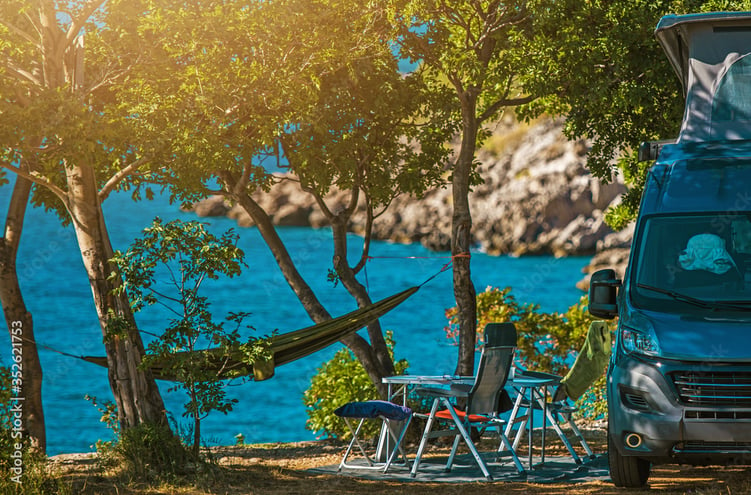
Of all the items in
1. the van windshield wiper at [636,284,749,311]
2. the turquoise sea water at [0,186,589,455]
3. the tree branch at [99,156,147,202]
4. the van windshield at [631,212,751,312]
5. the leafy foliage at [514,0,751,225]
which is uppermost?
the leafy foliage at [514,0,751,225]

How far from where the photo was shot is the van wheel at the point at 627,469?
5.68 m

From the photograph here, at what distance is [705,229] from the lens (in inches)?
218

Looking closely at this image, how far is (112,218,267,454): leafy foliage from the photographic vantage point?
22.2 ft

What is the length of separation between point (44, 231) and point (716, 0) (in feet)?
221

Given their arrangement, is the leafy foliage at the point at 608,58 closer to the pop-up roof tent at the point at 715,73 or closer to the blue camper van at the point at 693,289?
the pop-up roof tent at the point at 715,73

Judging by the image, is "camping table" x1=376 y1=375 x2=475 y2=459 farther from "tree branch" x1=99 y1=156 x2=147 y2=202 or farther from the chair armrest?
"tree branch" x1=99 y1=156 x2=147 y2=202

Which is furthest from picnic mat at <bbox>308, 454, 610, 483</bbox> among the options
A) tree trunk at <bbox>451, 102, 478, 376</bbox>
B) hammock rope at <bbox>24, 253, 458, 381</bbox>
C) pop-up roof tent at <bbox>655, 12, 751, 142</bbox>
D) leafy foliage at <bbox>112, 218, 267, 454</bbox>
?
pop-up roof tent at <bbox>655, 12, 751, 142</bbox>

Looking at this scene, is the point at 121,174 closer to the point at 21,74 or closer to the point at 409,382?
the point at 21,74

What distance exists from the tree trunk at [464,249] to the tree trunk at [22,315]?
4118 mm

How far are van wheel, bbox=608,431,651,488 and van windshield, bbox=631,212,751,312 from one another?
1.02m

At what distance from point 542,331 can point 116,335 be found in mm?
6055

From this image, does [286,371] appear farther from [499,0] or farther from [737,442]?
[737,442]

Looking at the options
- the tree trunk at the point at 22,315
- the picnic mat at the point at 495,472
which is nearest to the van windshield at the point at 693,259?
the picnic mat at the point at 495,472

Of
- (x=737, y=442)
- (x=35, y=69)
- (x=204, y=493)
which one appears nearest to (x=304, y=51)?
(x=35, y=69)
